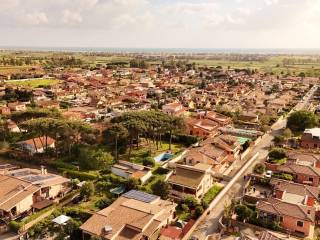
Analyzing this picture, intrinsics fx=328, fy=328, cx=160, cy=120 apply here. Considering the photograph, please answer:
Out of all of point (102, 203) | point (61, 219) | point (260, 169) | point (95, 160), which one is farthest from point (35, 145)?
point (260, 169)

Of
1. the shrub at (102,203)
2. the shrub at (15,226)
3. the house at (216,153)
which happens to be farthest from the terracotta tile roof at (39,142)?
the house at (216,153)

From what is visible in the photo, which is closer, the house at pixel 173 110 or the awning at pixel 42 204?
the awning at pixel 42 204

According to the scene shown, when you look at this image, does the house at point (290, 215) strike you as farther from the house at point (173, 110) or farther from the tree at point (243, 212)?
the house at point (173, 110)

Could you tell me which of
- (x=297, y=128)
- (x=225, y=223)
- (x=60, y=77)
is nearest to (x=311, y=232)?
(x=225, y=223)

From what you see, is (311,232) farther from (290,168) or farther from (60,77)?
(60,77)

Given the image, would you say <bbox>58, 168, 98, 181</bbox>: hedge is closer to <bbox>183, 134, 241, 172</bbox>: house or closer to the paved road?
<bbox>183, 134, 241, 172</bbox>: house

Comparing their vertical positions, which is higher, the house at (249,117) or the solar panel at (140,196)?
the solar panel at (140,196)

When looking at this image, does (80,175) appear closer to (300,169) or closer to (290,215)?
(290,215)
